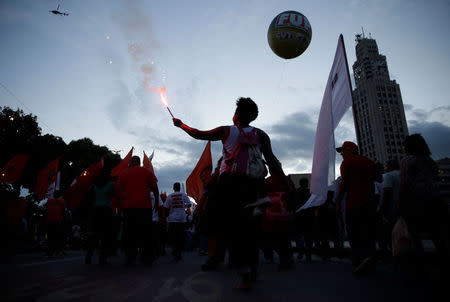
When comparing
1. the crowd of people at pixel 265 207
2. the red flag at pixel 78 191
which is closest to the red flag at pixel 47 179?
the red flag at pixel 78 191

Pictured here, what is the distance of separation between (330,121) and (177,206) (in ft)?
16.6

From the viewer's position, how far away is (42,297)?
2.69 metres

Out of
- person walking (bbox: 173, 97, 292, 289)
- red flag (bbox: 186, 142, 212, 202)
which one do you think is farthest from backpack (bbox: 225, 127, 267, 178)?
red flag (bbox: 186, 142, 212, 202)

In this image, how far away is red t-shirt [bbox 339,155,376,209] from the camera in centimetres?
464

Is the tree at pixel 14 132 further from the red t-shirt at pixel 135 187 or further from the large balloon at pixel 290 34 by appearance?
the large balloon at pixel 290 34

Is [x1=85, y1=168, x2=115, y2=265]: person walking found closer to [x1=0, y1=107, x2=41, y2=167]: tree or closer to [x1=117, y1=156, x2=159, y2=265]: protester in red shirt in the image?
[x1=117, y1=156, x2=159, y2=265]: protester in red shirt

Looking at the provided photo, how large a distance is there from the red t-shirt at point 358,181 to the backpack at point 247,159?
208 cm

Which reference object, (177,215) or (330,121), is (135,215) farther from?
(330,121)

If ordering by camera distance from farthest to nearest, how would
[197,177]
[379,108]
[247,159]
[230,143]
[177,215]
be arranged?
[379,108] → [197,177] → [177,215] → [230,143] → [247,159]

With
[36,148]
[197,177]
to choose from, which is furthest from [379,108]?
[197,177]

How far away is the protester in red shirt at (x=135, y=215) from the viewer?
5.91m

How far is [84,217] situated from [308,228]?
5.36 meters

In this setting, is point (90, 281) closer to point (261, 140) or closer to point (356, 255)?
point (261, 140)

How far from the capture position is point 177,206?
28.7 ft
